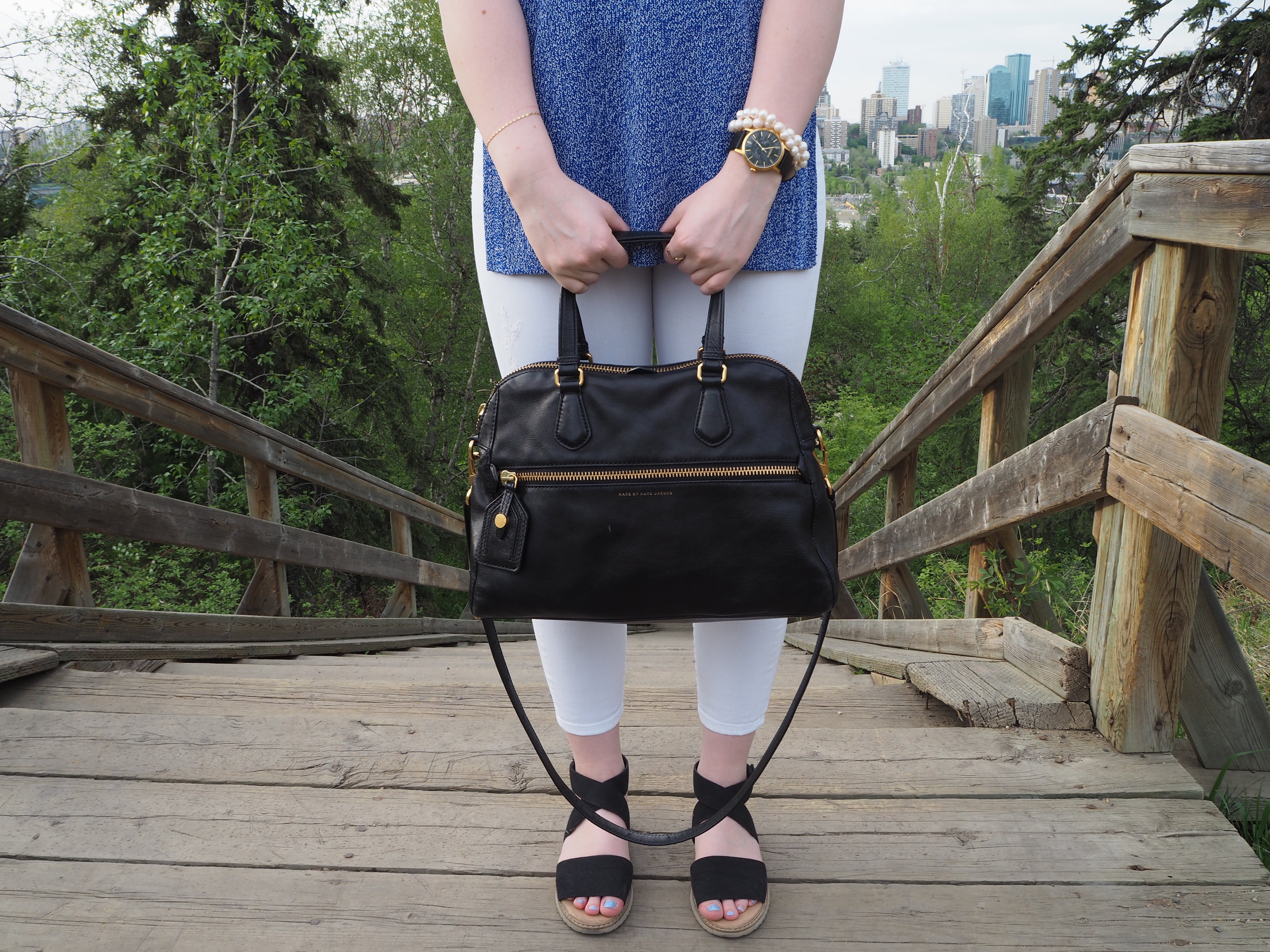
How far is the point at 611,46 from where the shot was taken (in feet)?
3.32

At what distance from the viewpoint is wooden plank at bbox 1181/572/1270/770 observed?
144 centimetres

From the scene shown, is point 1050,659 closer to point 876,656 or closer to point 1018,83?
point 876,656

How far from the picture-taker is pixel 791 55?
3.24 ft

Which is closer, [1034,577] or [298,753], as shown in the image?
[298,753]

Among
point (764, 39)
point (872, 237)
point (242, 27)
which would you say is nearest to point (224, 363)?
point (242, 27)

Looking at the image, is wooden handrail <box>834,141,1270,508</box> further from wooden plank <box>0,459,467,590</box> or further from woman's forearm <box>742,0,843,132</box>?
wooden plank <box>0,459,467,590</box>

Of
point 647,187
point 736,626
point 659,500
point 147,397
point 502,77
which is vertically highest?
point 502,77

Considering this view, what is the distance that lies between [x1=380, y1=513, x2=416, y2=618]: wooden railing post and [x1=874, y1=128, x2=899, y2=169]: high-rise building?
7418cm

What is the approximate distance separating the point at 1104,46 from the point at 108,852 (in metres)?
8.72

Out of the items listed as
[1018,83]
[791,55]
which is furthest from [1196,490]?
[1018,83]

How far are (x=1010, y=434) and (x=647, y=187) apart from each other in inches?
56.3

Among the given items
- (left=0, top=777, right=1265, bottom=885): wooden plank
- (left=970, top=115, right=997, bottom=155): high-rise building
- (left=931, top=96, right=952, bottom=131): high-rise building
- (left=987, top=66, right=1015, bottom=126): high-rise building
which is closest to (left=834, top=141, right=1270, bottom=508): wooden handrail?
(left=0, top=777, right=1265, bottom=885): wooden plank

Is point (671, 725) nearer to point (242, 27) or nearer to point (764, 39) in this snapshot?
point (764, 39)

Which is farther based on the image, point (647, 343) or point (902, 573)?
point (902, 573)
